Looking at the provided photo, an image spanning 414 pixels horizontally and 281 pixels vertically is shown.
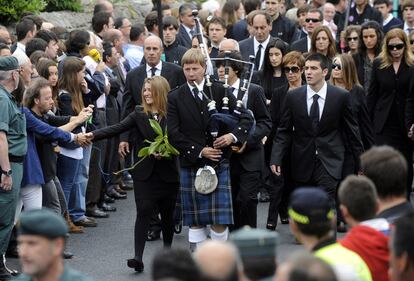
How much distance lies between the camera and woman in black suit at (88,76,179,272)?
11.7 m

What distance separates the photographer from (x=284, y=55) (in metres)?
14.9

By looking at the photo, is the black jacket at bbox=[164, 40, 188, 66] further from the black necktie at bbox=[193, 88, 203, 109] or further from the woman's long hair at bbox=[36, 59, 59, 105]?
the black necktie at bbox=[193, 88, 203, 109]

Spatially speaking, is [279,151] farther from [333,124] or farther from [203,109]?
[203,109]

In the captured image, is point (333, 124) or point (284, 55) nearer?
point (333, 124)

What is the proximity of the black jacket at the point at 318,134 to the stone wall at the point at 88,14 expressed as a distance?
7576mm

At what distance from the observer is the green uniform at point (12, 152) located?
1117 centimetres

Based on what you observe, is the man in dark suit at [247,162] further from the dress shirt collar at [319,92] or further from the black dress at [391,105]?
the black dress at [391,105]

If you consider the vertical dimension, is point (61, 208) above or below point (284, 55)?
below

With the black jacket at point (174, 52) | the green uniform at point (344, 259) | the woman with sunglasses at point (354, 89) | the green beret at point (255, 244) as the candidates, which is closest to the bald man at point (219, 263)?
the green beret at point (255, 244)

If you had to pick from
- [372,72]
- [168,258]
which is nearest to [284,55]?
[372,72]

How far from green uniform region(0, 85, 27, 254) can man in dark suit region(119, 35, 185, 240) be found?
232 centimetres

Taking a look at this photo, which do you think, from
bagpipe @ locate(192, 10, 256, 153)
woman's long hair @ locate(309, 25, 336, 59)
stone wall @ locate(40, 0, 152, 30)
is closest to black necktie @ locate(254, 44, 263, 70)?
woman's long hair @ locate(309, 25, 336, 59)

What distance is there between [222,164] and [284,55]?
145 inches

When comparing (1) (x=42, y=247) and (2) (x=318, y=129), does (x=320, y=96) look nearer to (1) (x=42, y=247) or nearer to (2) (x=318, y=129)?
(2) (x=318, y=129)
